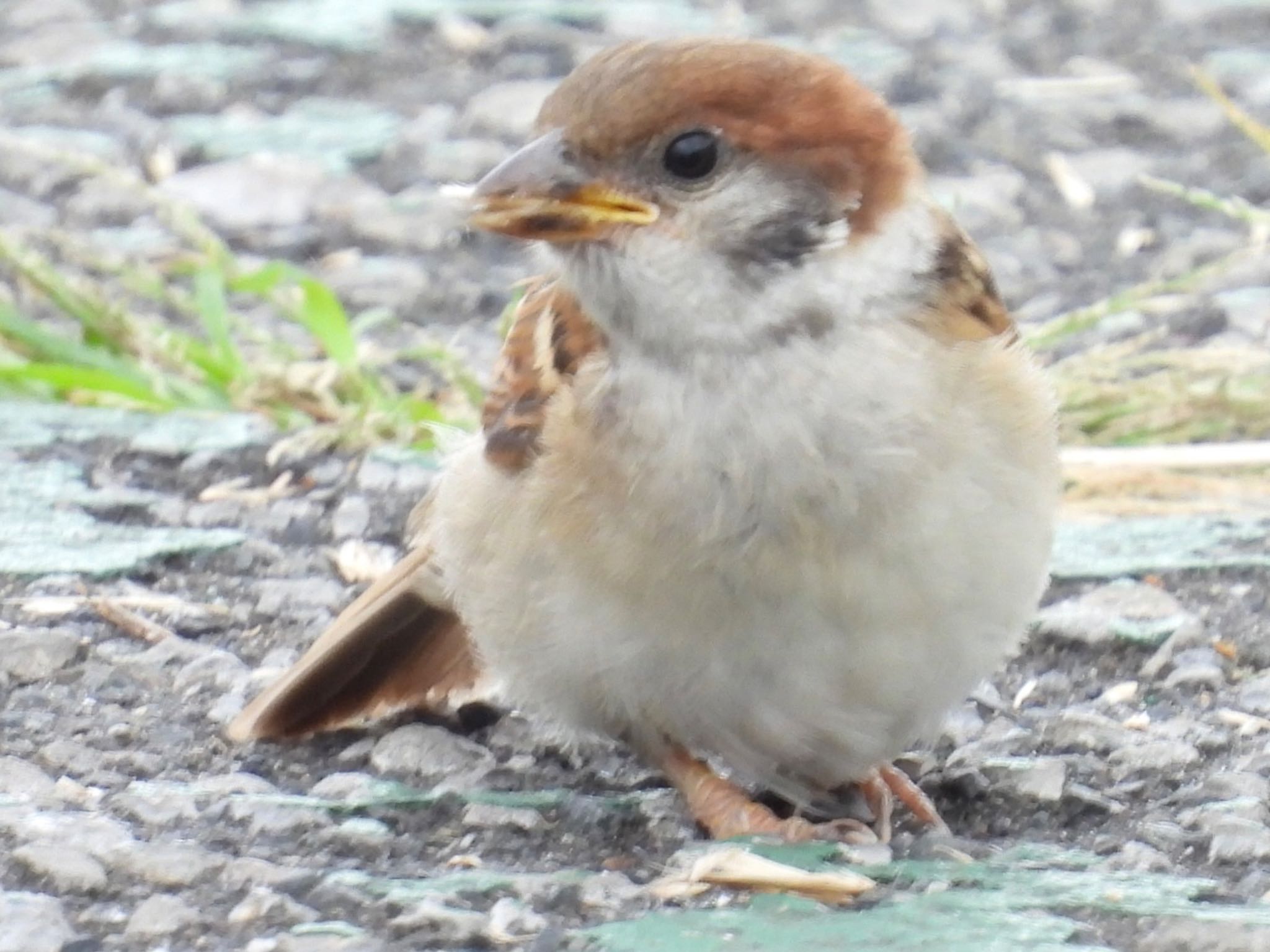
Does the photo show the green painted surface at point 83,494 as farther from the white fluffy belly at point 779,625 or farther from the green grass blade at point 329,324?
the white fluffy belly at point 779,625

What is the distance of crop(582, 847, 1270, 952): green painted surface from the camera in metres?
2.35

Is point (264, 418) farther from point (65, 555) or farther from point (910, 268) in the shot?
point (910, 268)

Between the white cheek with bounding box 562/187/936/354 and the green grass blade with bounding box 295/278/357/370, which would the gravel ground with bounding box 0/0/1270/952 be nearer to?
the green grass blade with bounding box 295/278/357/370

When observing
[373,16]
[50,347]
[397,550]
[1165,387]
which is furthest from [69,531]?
[373,16]

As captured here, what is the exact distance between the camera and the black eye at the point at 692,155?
8.63 feet

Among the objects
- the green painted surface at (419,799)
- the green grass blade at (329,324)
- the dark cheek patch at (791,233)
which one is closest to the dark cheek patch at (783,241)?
the dark cheek patch at (791,233)

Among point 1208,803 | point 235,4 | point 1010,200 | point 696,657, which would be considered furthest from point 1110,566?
point 235,4

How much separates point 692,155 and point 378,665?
957 mm

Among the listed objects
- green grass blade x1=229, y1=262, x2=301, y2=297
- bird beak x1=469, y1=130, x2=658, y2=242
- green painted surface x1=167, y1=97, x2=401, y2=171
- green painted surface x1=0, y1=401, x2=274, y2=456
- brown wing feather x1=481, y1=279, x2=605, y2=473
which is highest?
bird beak x1=469, y1=130, x2=658, y2=242

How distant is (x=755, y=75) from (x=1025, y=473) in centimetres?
54

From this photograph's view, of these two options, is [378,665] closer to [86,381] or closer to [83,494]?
[83,494]

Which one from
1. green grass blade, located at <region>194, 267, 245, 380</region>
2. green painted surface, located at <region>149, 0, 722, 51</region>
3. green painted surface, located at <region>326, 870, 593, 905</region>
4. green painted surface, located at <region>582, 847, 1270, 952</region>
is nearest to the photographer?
green painted surface, located at <region>582, 847, 1270, 952</region>

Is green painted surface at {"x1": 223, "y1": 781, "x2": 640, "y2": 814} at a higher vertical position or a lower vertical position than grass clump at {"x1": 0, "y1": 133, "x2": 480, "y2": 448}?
lower

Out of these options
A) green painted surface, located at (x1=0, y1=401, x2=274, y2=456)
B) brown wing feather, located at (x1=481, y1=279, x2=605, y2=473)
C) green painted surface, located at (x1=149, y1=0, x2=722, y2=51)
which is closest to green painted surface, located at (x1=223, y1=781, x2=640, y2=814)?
brown wing feather, located at (x1=481, y1=279, x2=605, y2=473)
